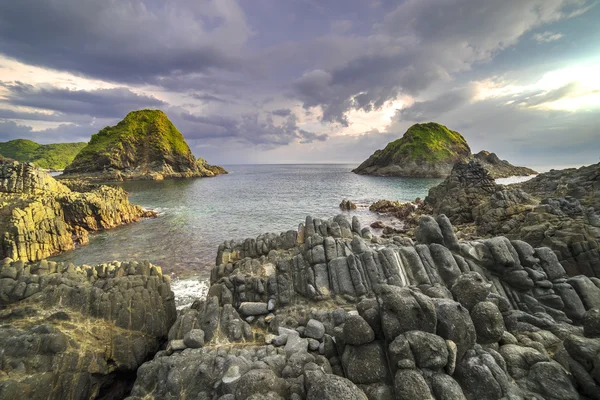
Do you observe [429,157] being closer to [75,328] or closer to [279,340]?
[279,340]

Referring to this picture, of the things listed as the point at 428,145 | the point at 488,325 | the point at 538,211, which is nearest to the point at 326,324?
the point at 488,325

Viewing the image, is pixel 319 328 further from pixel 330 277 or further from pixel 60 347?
pixel 60 347

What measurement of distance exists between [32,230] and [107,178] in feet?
419

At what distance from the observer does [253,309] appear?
47.6 feet

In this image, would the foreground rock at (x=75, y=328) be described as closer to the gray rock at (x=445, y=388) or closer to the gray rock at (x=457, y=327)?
the gray rock at (x=445, y=388)

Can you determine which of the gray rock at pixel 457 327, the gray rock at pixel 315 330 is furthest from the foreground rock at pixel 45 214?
the gray rock at pixel 457 327

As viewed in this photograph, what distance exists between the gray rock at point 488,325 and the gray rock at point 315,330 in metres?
5.94

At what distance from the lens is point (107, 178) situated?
134625 millimetres

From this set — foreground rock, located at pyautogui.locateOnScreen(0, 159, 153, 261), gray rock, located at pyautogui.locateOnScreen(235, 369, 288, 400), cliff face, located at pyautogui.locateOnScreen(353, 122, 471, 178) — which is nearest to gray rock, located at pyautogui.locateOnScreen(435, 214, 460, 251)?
gray rock, located at pyautogui.locateOnScreen(235, 369, 288, 400)

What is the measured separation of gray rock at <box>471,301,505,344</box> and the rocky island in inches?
6205

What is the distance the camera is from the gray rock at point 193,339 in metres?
11.0

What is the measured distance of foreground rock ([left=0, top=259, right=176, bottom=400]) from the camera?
384 inches

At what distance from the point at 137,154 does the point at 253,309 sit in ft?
587

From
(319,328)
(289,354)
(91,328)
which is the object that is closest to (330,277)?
(319,328)
